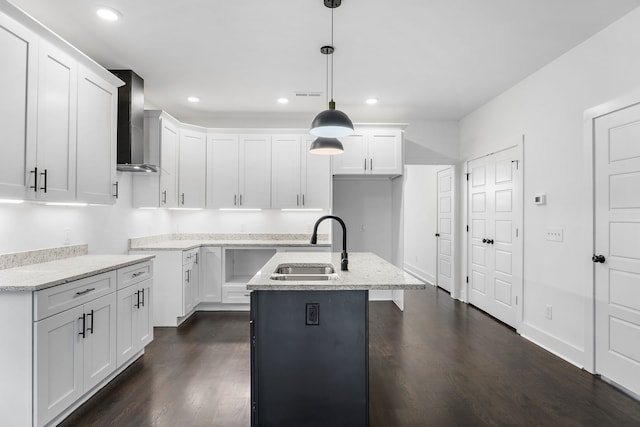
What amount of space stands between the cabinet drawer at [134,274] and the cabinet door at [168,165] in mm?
1270

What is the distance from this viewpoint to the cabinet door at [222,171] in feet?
16.8

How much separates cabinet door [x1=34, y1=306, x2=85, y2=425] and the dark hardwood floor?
22cm

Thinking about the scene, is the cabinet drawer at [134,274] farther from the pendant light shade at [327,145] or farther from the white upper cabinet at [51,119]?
the pendant light shade at [327,145]

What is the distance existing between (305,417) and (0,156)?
2.32 metres

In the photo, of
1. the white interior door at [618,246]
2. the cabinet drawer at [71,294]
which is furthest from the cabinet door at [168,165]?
the white interior door at [618,246]

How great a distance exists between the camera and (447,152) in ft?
18.6

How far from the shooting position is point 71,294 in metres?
2.30

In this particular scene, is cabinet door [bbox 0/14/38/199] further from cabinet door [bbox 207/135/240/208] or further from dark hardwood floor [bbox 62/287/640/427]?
cabinet door [bbox 207/135/240/208]

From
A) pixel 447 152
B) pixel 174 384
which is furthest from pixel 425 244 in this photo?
pixel 174 384

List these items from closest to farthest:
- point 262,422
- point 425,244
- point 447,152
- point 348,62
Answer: point 262,422 → point 348,62 → point 447,152 → point 425,244

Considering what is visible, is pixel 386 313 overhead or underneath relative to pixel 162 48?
underneath

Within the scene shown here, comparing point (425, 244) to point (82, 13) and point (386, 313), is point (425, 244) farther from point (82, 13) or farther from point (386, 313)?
point (82, 13)

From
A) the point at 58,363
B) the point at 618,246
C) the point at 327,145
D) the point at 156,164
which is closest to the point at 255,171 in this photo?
the point at 156,164

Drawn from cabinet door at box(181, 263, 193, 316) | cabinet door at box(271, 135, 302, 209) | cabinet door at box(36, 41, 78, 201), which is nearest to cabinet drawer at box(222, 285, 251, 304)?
cabinet door at box(181, 263, 193, 316)
